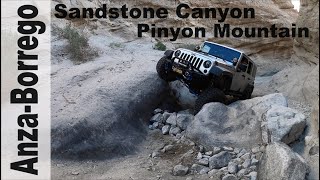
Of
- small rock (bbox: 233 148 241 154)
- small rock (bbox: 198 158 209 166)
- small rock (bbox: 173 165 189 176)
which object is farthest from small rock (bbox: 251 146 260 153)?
small rock (bbox: 173 165 189 176)

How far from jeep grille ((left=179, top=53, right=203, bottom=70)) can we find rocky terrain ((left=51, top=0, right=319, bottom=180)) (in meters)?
1.05

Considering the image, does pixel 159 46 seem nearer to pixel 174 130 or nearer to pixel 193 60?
pixel 193 60

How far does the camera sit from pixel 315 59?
1137cm

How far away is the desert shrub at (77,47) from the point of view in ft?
42.1

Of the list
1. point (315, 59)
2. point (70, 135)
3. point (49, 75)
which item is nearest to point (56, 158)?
point (70, 135)

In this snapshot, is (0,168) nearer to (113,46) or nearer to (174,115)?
(174,115)

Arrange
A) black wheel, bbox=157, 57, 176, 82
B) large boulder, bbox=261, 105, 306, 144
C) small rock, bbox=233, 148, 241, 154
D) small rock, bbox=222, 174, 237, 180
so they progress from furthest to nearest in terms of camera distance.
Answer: black wheel, bbox=157, 57, 176, 82
small rock, bbox=233, 148, 241, 154
large boulder, bbox=261, 105, 306, 144
small rock, bbox=222, 174, 237, 180

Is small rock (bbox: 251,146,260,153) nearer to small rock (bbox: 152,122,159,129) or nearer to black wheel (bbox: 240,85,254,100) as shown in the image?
small rock (bbox: 152,122,159,129)

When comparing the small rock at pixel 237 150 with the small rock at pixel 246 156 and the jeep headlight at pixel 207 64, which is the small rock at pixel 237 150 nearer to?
the small rock at pixel 246 156

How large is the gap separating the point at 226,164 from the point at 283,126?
1.27m

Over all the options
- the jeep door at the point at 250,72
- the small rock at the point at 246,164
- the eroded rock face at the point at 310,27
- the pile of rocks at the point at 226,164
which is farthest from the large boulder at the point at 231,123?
the eroded rock face at the point at 310,27

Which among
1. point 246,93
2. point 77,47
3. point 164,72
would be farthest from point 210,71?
point 77,47

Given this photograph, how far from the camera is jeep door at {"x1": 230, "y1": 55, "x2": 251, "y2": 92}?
10.2 m

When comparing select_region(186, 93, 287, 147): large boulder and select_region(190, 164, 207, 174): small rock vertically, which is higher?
select_region(186, 93, 287, 147): large boulder
